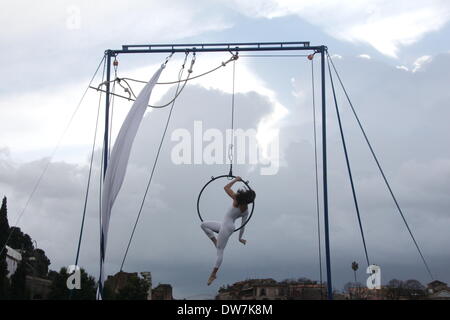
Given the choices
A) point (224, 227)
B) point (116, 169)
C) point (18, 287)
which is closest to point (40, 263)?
point (18, 287)

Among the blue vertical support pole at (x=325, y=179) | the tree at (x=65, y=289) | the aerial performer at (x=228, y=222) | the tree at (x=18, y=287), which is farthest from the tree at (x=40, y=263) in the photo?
the blue vertical support pole at (x=325, y=179)

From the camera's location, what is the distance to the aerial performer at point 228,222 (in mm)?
10305

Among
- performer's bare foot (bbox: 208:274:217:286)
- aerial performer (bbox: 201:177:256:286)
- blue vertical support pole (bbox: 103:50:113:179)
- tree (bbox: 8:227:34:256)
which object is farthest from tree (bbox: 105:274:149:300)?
aerial performer (bbox: 201:177:256:286)

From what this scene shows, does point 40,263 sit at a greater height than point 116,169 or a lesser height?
greater

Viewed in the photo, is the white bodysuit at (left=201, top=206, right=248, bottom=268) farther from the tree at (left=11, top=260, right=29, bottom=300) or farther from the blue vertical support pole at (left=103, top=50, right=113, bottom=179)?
the tree at (left=11, top=260, right=29, bottom=300)

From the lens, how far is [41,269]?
142 ft

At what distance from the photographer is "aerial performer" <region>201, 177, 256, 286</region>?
10.3 meters

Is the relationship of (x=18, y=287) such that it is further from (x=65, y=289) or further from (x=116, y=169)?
(x=116, y=169)

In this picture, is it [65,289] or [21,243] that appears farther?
[21,243]

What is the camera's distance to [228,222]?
34.2 feet

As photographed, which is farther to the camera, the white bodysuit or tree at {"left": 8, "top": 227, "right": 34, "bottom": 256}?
tree at {"left": 8, "top": 227, "right": 34, "bottom": 256}
